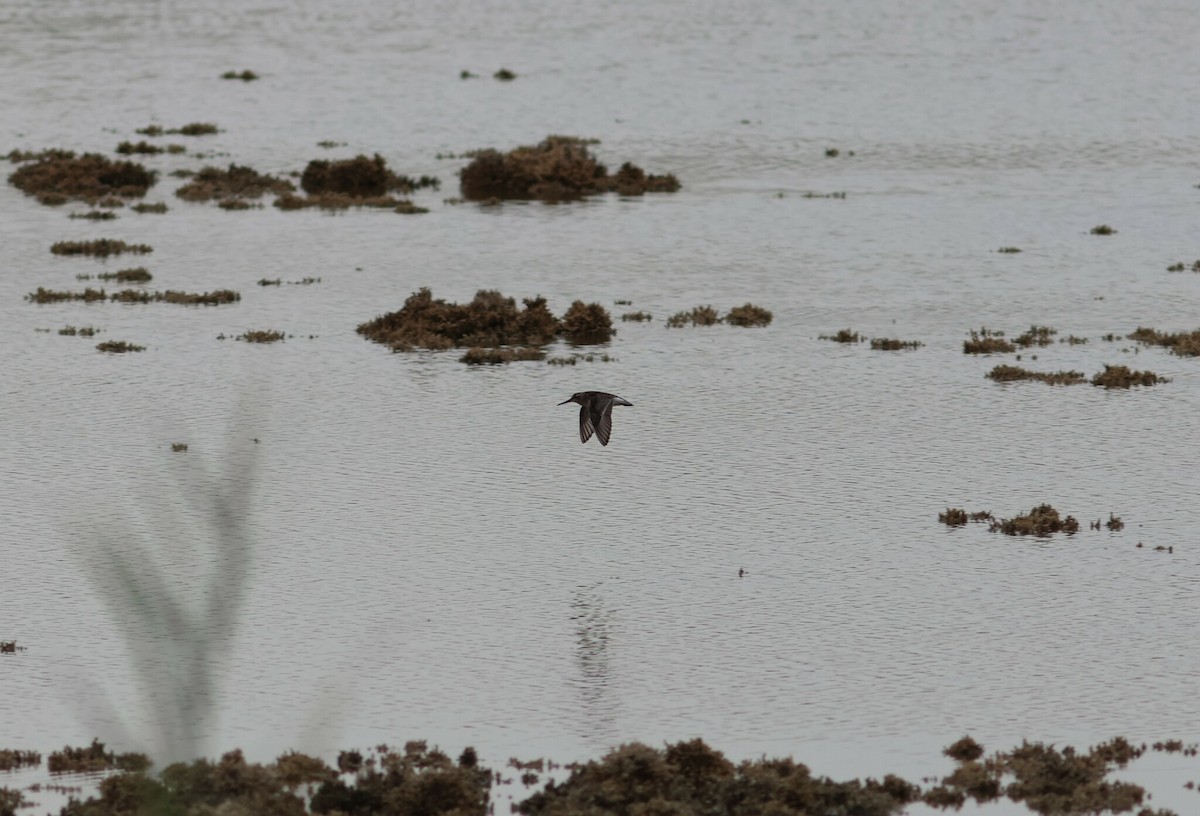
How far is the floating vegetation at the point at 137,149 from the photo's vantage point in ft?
236

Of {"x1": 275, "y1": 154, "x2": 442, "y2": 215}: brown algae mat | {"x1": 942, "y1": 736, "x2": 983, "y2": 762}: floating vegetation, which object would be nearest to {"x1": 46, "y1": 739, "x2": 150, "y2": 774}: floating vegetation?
{"x1": 942, "y1": 736, "x2": 983, "y2": 762}: floating vegetation

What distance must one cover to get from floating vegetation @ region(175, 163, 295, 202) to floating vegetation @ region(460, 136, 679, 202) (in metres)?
6.37

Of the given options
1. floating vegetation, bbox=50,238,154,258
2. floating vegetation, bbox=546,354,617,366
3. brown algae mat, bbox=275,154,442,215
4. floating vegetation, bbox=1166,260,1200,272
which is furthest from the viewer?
brown algae mat, bbox=275,154,442,215

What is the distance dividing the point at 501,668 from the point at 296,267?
31406 mm

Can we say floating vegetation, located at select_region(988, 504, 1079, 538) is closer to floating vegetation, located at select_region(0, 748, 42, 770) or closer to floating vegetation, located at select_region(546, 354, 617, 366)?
floating vegetation, located at select_region(546, 354, 617, 366)

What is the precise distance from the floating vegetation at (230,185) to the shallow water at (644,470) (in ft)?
5.75

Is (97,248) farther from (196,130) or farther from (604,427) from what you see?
(604,427)

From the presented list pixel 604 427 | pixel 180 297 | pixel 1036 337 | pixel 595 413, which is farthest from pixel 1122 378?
pixel 180 297

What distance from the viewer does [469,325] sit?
43.0 meters

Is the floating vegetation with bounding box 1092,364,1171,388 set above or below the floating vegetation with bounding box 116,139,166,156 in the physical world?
below

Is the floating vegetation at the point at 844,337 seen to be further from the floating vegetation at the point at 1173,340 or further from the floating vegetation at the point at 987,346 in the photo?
the floating vegetation at the point at 1173,340

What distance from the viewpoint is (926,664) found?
2256cm

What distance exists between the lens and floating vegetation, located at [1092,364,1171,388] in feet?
125

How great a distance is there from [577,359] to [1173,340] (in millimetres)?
12830
